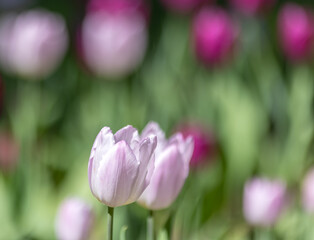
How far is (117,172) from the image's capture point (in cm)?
66

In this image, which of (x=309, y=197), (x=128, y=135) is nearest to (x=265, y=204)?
(x=309, y=197)

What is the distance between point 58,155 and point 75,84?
440 millimetres

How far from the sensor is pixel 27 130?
158 cm

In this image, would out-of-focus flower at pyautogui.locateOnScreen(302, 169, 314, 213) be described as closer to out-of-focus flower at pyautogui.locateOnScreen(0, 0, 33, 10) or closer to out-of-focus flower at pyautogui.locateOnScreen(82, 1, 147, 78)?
out-of-focus flower at pyautogui.locateOnScreen(82, 1, 147, 78)

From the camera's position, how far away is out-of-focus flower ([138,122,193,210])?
738 mm

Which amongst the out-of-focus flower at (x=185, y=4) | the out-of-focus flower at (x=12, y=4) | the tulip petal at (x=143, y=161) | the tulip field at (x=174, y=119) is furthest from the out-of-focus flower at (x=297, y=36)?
the out-of-focus flower at (x=12, y=4)

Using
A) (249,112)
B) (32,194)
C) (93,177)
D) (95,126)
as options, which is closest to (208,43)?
(249,112)

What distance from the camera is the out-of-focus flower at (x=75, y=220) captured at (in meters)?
0.84

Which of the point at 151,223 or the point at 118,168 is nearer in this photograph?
the point at 118,168

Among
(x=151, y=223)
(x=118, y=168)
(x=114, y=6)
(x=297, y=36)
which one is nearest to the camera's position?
(x=118, y=168)

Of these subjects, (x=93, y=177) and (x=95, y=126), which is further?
(x=95, y=126)

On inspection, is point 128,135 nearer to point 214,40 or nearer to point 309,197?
point 309,197

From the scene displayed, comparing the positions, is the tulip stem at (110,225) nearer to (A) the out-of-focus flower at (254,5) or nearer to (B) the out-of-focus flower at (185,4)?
(A) the out-of-focus flower at (254,5)

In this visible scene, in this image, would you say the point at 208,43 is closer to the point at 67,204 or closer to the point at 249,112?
the point at 249,112
